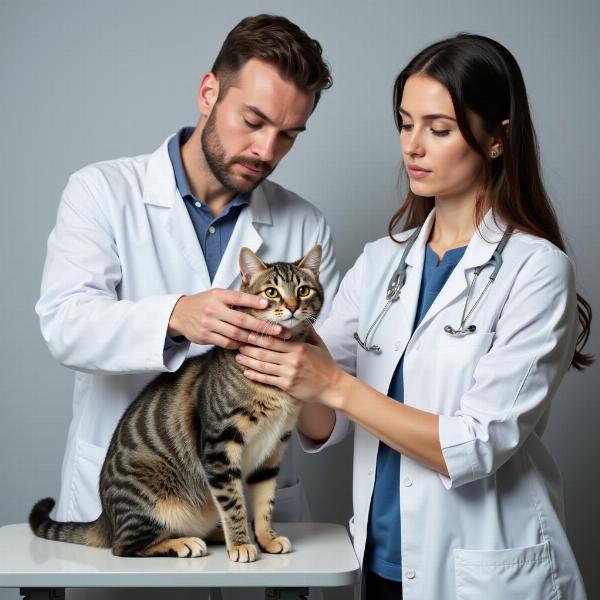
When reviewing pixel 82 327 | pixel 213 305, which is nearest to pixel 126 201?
pixel 82 327

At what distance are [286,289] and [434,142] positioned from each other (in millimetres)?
438

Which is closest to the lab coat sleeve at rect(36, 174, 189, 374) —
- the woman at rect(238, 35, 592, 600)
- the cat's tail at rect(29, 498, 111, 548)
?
the woman at rect(238, 35, 592, 600)

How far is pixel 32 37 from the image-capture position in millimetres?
2791

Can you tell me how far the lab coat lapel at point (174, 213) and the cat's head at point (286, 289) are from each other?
32 cm

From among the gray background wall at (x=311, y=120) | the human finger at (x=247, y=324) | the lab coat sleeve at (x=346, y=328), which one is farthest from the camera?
the gray background wall at (x=311, y=120)

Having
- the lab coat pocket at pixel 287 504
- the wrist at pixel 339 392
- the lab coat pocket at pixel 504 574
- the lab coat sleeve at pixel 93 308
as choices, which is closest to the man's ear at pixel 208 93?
the lab coat sleeve at pixel 93 308

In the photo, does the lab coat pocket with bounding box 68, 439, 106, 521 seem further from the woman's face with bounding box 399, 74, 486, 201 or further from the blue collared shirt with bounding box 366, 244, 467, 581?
the woman's face with bounding box 399, 74, 486, 201

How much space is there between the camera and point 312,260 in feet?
5.71

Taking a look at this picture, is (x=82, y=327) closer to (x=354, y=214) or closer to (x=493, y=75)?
(x=493, y=75)

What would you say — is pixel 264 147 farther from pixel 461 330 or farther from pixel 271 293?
pixel 461 330

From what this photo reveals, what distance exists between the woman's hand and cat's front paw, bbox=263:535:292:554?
29 centimetres

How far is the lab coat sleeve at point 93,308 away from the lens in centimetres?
162

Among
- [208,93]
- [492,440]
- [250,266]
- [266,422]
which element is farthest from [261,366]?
[208,93]

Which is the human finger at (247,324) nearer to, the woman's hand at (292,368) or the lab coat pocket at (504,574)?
the woman's hand at (292,368)
